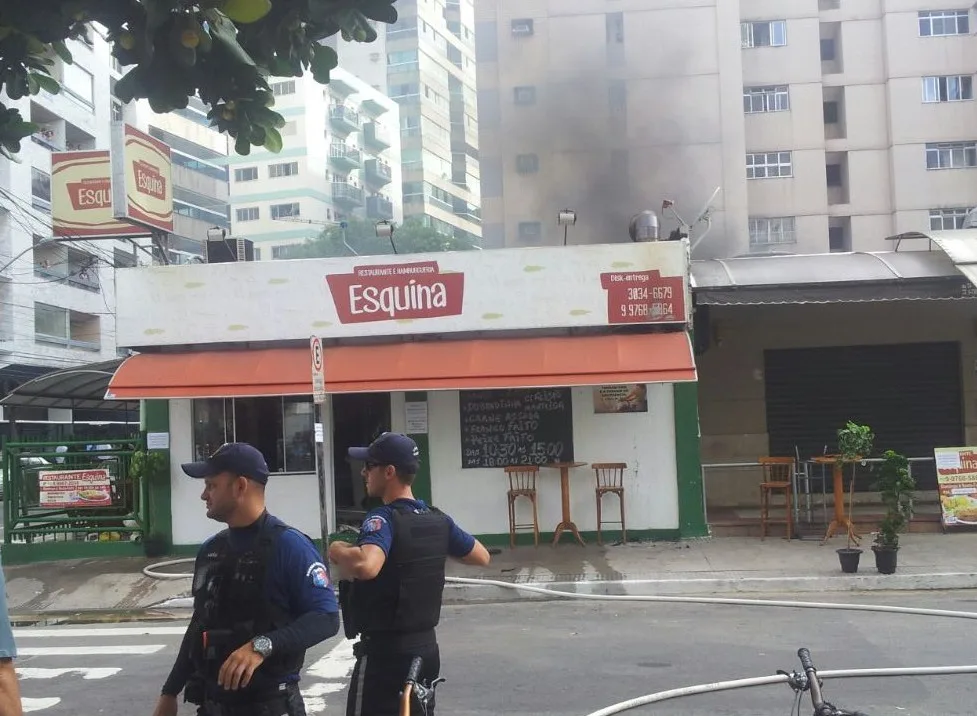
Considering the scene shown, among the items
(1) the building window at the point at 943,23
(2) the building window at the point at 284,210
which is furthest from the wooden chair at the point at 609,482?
(2) the building window at the point at 284,210

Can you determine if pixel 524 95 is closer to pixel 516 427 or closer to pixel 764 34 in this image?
pixel 764 34

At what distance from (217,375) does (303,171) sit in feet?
184

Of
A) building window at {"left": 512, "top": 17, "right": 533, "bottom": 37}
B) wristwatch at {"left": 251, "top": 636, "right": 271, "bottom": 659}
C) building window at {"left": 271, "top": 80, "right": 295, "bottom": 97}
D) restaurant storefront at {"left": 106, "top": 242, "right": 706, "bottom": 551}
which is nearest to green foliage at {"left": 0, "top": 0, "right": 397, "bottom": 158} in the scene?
wristwatch at {"left": 251, "top": 636, "right": 271, "bottom": 659}

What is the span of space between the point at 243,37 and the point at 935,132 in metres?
45.4

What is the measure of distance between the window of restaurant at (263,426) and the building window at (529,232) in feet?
Result: 101

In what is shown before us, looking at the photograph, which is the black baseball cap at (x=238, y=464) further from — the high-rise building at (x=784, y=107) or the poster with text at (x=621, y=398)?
the high-rise building at (x=784, y=107)

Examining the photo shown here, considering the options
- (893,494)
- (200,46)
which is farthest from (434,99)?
(200,46)

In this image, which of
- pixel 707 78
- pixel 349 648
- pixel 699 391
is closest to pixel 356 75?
pixel 707 78

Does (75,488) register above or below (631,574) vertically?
above

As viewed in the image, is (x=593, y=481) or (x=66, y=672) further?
(x=593, y=481)

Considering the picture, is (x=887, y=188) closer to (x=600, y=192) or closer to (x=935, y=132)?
(x=935, y=132)

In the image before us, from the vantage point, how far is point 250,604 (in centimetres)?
328

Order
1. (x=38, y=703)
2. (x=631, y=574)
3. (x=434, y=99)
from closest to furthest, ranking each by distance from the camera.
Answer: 1. (x=38, y=703)
2. (x=631, y=574)
3. (x=434, y=99)

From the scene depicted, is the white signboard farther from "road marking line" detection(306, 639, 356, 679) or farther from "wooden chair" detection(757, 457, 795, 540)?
"road marking line" detection(306, 639, 356, 679)
